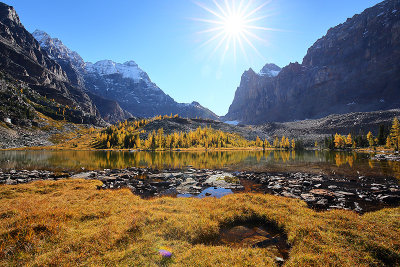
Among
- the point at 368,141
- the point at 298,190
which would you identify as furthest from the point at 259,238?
the point at 368,141

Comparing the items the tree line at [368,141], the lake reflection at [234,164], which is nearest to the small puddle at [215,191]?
the lake reflection at [234,164]

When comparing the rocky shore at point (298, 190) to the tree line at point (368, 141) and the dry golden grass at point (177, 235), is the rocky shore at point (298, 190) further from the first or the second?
the tree line at point (368, 141)

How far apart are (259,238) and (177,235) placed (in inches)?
204

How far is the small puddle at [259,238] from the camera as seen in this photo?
10.0 meters

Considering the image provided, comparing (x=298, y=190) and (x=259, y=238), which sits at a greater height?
(x=259, y=238)

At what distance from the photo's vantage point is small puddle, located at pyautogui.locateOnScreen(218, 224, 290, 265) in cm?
1005

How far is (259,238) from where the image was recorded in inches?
445

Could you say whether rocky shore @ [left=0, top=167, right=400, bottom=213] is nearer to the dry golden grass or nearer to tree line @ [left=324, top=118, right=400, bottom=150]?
the dry golden grass

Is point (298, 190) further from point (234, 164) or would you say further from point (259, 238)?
point (234, 164)

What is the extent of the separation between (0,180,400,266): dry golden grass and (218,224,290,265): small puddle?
0.47m

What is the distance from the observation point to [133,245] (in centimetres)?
938

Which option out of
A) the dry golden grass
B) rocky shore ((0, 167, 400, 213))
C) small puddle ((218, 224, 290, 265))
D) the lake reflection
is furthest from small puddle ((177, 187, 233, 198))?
the lake reflection

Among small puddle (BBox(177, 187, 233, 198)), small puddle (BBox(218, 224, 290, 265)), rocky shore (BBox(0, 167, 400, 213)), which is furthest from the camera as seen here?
small puddle (BBox(177, 187, 233, 198))

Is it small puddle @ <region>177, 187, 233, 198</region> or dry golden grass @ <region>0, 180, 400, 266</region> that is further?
small puddle @ <region>177, 187, 233, 198</region>
